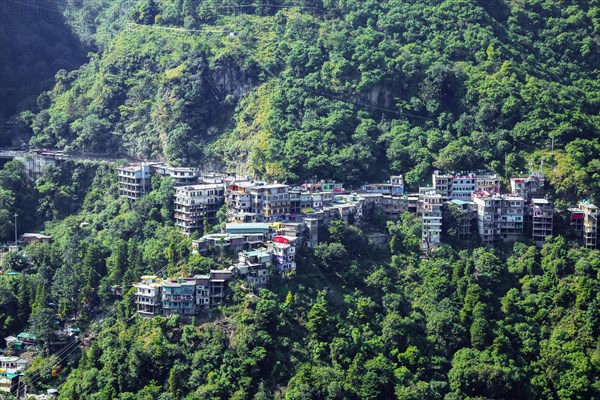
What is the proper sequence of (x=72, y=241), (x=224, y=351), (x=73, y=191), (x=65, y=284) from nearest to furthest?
(x=224, y=351) → (x=65, y=284) → (x=72, y=241) → (x=73, y=191)

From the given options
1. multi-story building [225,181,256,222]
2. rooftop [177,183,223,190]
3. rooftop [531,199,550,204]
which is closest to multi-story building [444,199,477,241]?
rooftop [531,199,550,204]

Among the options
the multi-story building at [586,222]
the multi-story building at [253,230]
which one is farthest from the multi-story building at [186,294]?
the multi-story building at [586,222]

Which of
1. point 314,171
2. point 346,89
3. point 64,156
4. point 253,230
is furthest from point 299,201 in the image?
point 64,156

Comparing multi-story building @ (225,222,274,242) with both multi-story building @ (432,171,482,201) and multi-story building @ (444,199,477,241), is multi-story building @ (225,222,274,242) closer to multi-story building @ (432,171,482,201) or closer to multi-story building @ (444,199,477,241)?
multi-story building @ (444,199,477,241)

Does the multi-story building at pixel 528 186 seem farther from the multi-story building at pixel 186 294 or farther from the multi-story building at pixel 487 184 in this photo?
the multi-story building at pixel 186 294

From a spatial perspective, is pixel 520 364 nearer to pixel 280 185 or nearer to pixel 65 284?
pixel 280 185

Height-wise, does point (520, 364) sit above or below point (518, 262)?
below

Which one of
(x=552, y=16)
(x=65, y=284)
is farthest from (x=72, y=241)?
(x=552, y=16)

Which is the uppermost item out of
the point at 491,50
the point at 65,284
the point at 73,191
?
the point at 491,50
